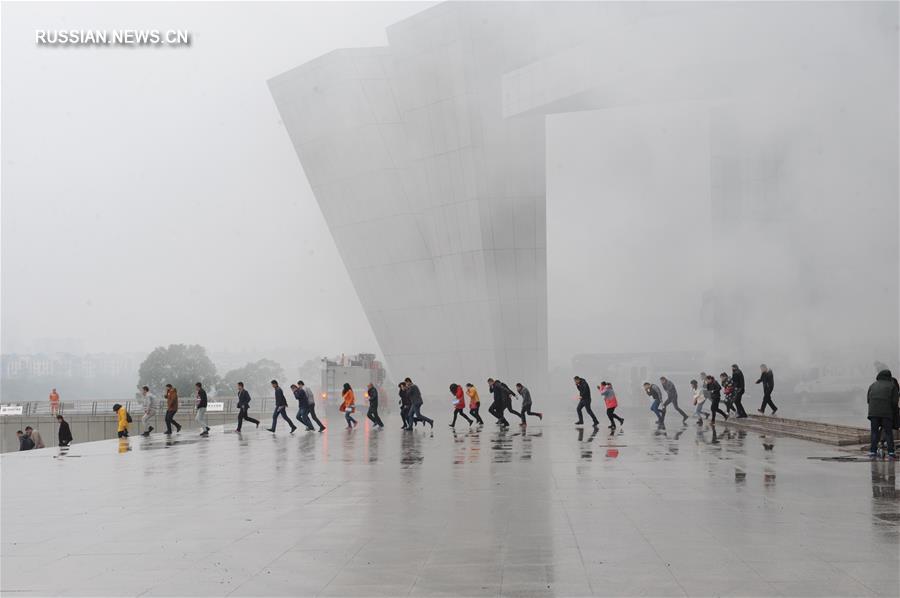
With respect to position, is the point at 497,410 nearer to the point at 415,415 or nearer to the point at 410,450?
the point at 415,415

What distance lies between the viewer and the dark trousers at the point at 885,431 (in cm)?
1066

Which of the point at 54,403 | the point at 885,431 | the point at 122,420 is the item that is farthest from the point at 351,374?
the point at 885,431

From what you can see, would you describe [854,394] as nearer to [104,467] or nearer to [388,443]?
[388,443]

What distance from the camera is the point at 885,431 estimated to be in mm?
10797

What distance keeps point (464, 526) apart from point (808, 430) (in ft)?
34.5

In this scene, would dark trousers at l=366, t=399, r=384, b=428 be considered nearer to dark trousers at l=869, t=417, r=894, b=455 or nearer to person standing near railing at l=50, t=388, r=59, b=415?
dark trousers at l=869, t=417, r=894, b=455

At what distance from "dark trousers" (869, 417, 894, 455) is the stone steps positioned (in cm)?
210

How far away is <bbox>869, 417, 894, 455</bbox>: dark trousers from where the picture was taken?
10.7 m

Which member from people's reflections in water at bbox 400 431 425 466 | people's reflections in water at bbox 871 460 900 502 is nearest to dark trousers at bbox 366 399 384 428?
people's reflections in water at bbox 400 431 425 466

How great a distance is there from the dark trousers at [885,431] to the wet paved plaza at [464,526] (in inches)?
16.7

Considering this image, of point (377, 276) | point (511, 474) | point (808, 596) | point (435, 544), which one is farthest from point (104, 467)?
point (377, 276)

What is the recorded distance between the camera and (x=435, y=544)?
577 cm

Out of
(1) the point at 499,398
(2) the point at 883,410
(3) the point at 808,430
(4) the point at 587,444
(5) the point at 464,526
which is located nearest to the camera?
(5) the point at 464,526

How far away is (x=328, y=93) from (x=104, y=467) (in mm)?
22434
